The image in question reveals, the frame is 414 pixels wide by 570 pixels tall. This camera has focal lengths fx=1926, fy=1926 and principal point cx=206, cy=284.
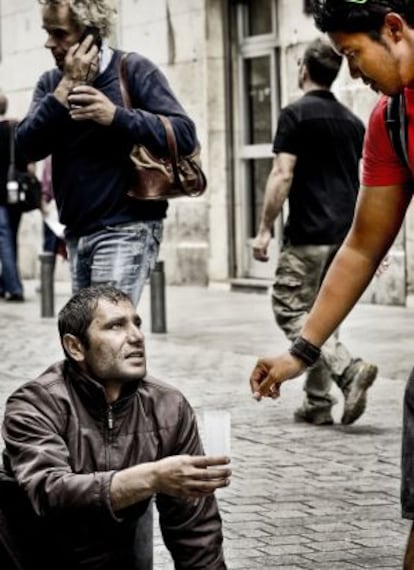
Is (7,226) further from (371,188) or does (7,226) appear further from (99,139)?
(371,188)

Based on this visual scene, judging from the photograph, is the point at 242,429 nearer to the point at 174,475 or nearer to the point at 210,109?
the point at 174,475

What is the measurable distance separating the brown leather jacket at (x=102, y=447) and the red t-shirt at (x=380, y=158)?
0.87 metres

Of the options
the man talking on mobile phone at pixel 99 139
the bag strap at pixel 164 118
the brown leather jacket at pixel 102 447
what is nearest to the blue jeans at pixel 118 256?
the man talking on mobile phone at pixel 99 139

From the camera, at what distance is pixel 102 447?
16.7 feet

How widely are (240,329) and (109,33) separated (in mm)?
7232

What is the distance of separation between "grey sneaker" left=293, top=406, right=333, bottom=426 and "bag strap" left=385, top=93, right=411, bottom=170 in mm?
4765

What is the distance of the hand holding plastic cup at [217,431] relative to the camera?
4.32 meters

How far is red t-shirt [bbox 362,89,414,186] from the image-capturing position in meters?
4.68

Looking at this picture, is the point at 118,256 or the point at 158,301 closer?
the point at 118,256

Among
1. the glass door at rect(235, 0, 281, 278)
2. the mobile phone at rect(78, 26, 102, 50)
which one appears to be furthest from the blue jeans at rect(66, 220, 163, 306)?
the glass door at rect(235, 0, 281, 278)

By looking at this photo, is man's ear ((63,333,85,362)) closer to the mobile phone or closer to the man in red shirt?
the man in red shirt

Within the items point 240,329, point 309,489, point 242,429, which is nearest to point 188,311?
point 240,329

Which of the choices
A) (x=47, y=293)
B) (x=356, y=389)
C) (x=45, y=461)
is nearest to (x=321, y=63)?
(x=356, y=389)

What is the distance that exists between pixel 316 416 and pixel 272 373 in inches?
175
